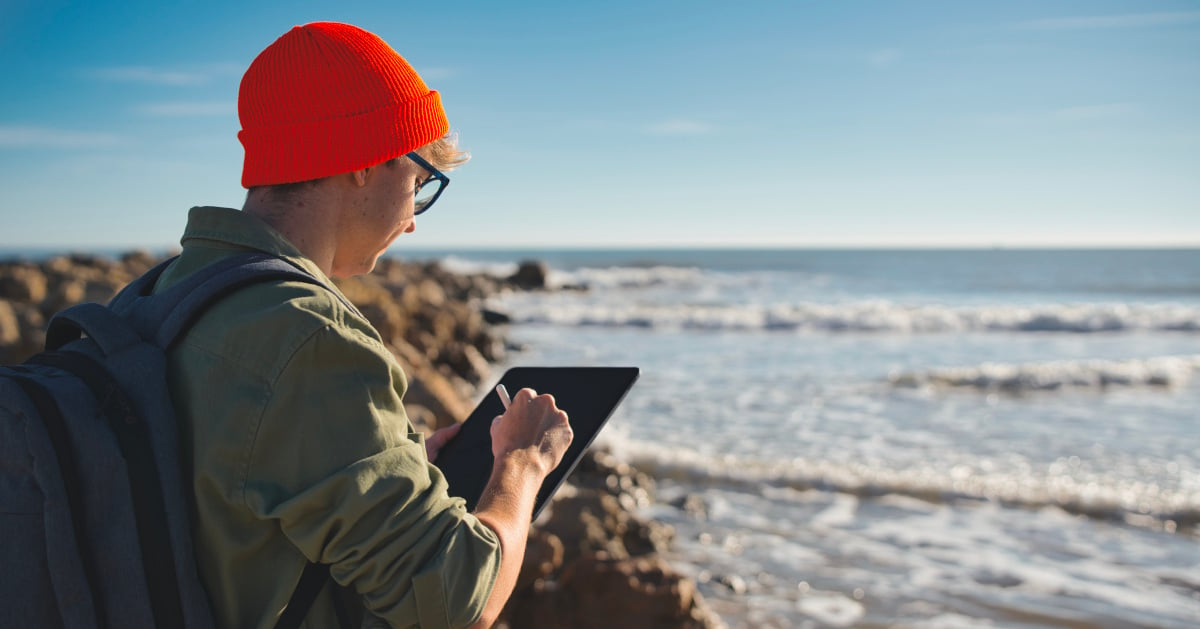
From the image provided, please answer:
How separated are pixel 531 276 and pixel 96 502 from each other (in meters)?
35.8

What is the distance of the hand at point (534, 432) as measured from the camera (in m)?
1.53

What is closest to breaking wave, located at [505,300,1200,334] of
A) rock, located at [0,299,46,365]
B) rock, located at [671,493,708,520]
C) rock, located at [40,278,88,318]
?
rock, located at [40,278,88,318]

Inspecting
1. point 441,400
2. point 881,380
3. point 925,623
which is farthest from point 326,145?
point 881,380

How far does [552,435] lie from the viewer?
5.15 feet

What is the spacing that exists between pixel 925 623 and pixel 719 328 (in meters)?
18.5

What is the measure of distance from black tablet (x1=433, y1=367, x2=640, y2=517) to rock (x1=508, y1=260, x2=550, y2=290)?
34627 millimetres

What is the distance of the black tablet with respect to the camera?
1674 millimetres

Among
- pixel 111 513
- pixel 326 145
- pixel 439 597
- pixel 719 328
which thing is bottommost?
pixel 719 328

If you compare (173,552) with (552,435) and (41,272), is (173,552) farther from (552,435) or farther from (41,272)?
(41,272)

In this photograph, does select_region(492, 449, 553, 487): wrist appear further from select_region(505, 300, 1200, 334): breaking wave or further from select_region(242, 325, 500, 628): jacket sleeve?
A: select_region(505, 300, 1200, 334): breaking wave

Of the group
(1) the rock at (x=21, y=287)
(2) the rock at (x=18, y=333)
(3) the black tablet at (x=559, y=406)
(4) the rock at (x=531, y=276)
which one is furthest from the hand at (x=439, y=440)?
(4) the rock at (x=531, y=276)

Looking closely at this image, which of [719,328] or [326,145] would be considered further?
[719,328]

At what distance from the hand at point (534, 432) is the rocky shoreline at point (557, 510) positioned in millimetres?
2415

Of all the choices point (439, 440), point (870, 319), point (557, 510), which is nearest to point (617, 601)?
point (557, 510)
